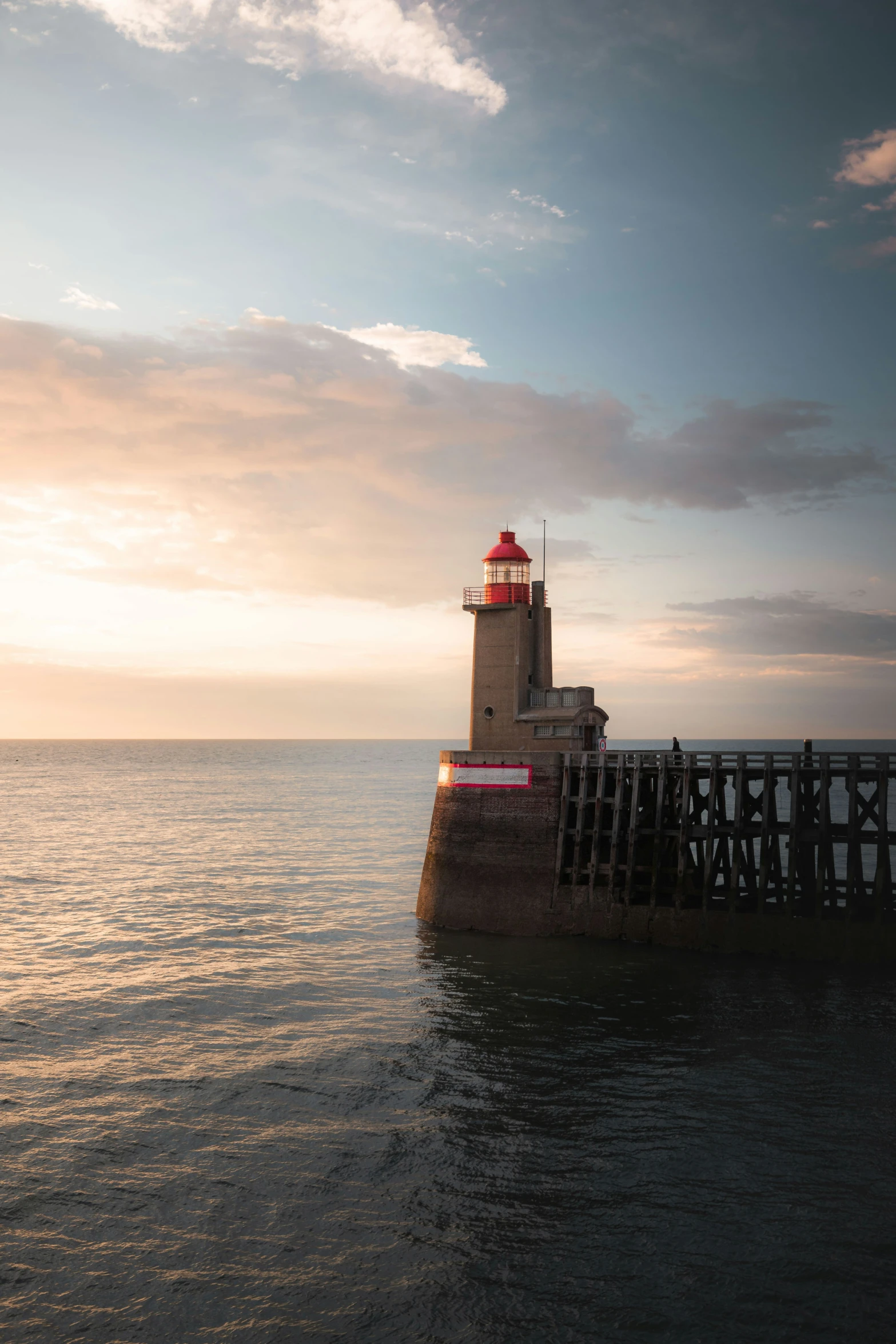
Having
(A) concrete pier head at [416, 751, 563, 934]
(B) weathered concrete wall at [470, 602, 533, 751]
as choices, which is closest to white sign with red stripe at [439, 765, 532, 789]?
(A) concrete pier head at [416, 751, 563, 934]

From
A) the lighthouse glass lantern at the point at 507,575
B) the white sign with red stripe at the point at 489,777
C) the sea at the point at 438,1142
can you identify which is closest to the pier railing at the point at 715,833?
the white sign with red stripe at the point at 489,777

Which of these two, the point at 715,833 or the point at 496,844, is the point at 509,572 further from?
the point at 715,833

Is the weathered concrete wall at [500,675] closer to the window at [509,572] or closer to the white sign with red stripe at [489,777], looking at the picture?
the window at [509,572]

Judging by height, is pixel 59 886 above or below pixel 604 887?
below

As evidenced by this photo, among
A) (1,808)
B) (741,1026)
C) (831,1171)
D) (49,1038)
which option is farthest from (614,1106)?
(1,808)

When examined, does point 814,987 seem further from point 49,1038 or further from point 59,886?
point 59,886

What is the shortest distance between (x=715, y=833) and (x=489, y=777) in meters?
8.41

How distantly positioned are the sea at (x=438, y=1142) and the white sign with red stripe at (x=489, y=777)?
18.1 ft

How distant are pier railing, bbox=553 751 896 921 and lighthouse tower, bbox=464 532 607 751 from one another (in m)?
2.31

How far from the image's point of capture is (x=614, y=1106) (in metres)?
16.8

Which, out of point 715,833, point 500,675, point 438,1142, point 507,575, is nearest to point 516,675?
point 500,675

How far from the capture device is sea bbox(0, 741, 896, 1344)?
11.2m

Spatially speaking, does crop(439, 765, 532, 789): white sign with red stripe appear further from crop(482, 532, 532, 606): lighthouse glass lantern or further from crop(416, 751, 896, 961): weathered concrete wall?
crop(482, 532, 532, 606): lighthouse glass lantern

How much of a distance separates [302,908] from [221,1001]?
41.7 feet
